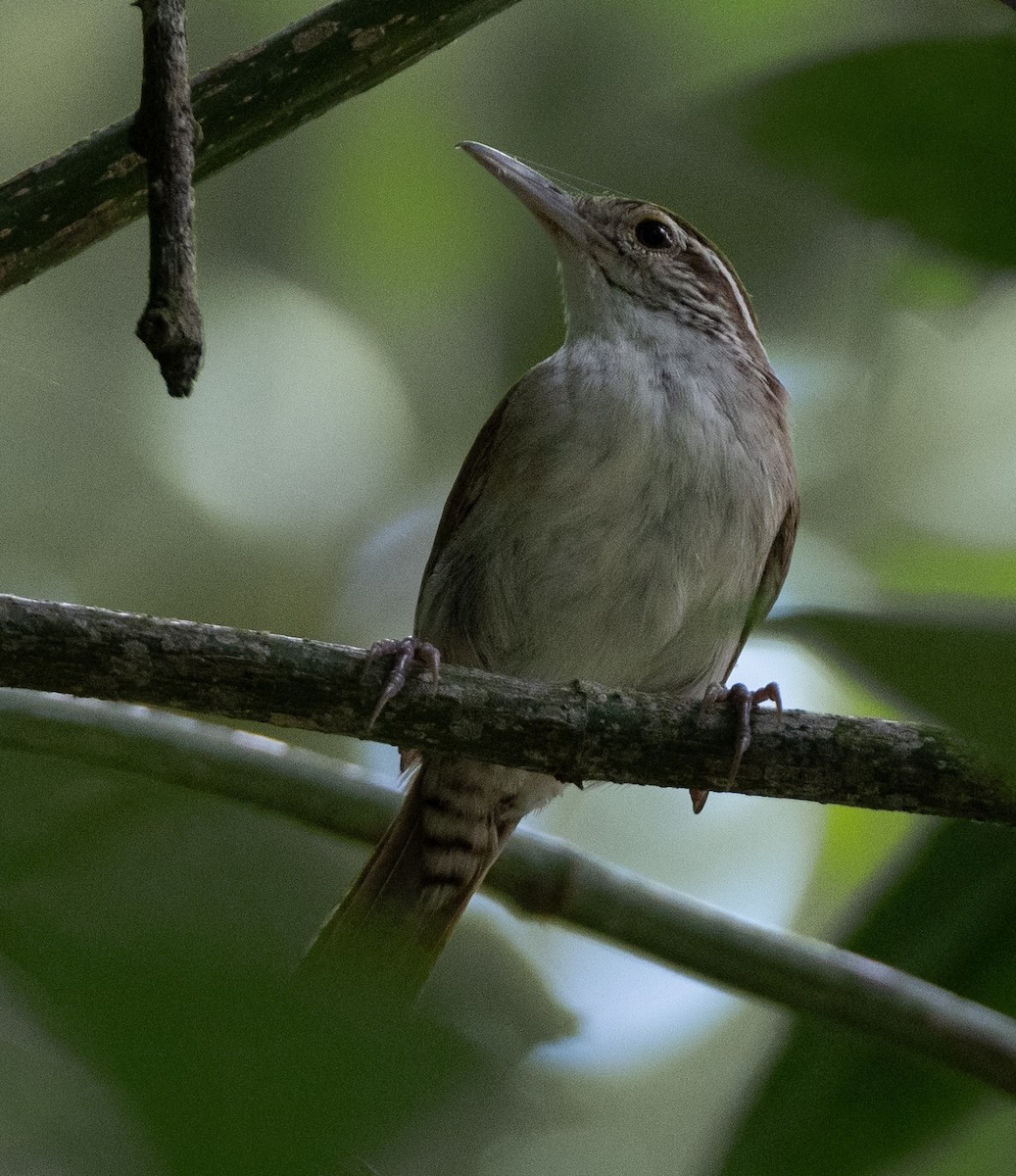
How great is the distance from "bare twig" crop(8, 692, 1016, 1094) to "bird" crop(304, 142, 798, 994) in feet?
2.52

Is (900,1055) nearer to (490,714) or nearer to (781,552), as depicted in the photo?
(490,714)

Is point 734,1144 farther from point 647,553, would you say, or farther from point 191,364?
point 647,553

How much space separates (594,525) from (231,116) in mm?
1525

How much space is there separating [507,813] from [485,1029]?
2712 millimetres

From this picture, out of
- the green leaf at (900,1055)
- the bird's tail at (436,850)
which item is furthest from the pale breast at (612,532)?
the green leaf at (900,1055)

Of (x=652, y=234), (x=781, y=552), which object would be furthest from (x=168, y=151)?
(x=652, y=234)

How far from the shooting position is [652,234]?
11.1 feet

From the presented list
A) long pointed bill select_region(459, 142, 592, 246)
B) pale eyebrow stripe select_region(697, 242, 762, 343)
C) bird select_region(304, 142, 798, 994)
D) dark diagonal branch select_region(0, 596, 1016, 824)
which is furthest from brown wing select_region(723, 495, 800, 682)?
dark diagonal branch select_region(0, 596, 1016, 824)

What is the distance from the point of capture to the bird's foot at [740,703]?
1768mm

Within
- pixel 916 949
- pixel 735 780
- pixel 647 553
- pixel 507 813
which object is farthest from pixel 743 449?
pixel 916 949

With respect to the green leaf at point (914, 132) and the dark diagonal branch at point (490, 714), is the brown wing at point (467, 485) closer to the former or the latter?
the dark diagonal branch at point (490, 714)

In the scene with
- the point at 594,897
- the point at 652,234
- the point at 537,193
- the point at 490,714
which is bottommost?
the point at 594,897

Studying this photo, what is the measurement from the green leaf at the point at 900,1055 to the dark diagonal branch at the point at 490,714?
0.51 m

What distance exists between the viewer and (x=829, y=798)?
174cm
